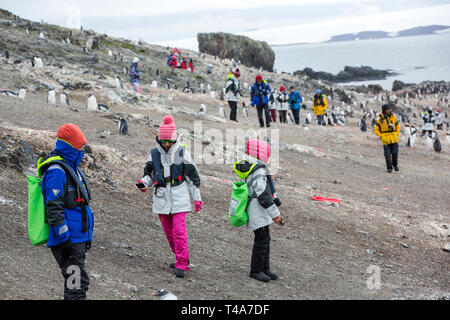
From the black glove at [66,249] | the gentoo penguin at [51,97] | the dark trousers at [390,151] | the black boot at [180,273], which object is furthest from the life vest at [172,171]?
the gentoo penguin at [51,97]

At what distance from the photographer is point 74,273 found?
13.1ft

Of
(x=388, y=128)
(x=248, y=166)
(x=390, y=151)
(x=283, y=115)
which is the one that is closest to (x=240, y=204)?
(x=248, y=166)

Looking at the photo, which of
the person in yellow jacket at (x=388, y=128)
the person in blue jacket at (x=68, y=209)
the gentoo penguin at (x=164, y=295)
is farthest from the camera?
the person in yellow jacket at (x=388, y=128)

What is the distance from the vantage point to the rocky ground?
208 inches

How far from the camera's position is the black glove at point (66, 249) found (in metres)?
4.00

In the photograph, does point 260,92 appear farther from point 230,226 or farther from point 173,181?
point 173,181

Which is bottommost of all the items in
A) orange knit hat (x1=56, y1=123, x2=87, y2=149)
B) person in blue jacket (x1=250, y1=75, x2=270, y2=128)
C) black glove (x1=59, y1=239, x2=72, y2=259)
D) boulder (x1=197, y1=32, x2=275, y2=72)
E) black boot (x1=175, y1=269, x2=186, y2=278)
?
black boot (x1=175, y1=269, x2=186, y2=278)

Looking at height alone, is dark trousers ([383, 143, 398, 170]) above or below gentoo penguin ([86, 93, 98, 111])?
below

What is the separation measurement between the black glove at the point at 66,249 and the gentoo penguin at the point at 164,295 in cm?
105

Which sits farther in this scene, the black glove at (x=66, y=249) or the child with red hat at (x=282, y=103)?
the child with red hat at (x=282, y=103)

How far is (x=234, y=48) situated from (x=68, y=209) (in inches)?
2076

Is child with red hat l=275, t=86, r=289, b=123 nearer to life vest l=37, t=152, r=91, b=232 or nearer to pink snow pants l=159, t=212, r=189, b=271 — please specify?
pink snow pants l=159, t=212, r=189, b=271

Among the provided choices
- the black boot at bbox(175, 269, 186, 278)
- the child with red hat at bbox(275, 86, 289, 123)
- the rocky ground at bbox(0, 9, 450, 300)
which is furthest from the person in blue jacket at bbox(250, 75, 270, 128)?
the black boot at bbox(175, 269, 186, 278)

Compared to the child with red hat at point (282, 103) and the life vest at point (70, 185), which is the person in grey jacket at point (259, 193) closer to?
the life vest at point (70, 185)
